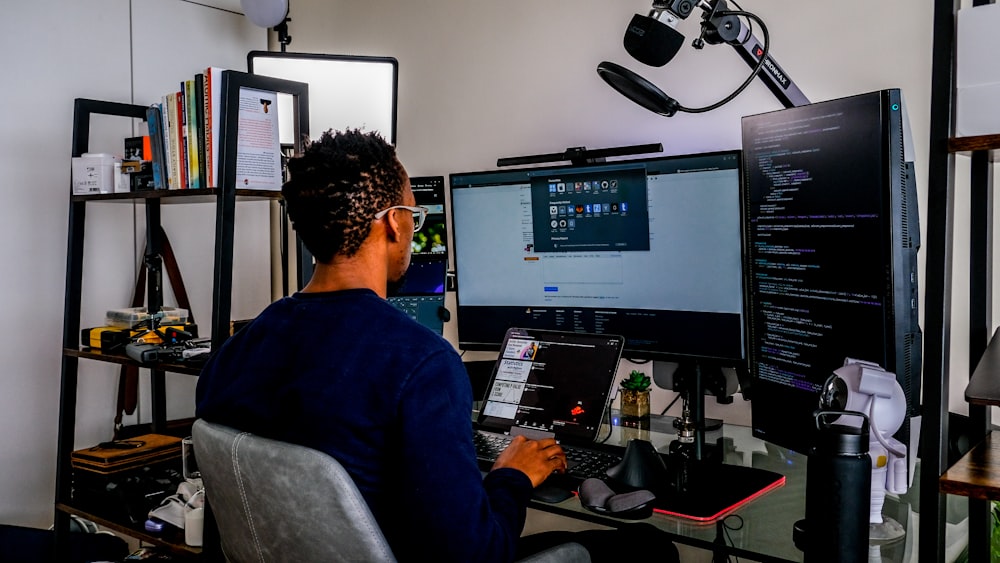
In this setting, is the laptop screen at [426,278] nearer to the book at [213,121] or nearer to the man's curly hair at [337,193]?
the book at [213,121]

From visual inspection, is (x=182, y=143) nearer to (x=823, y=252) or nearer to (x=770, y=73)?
(x=770, y=73)

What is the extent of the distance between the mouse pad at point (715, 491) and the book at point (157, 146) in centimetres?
165

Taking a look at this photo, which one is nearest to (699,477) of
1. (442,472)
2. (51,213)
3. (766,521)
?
(766,521)

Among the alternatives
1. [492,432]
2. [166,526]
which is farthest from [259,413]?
[166,526]

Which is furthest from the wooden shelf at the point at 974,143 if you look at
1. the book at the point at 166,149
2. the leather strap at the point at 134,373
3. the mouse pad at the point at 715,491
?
the leather strap at the point at 134,373

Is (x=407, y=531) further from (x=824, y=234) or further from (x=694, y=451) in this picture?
(x=824, y=234)

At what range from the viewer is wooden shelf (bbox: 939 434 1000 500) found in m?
1.05

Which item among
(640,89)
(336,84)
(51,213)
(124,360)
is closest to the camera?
(640,89)

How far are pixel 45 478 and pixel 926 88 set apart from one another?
3038 mm

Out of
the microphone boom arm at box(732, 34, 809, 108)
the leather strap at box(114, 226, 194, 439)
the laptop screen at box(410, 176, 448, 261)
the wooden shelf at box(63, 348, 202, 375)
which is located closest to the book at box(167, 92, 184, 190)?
the wooden shelf at box(63, 348, 202, 375)

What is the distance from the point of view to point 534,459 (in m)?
1.47

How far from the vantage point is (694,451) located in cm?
175

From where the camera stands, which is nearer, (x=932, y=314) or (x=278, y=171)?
(x=932, y=314)

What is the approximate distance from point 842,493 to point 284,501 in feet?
2.52
